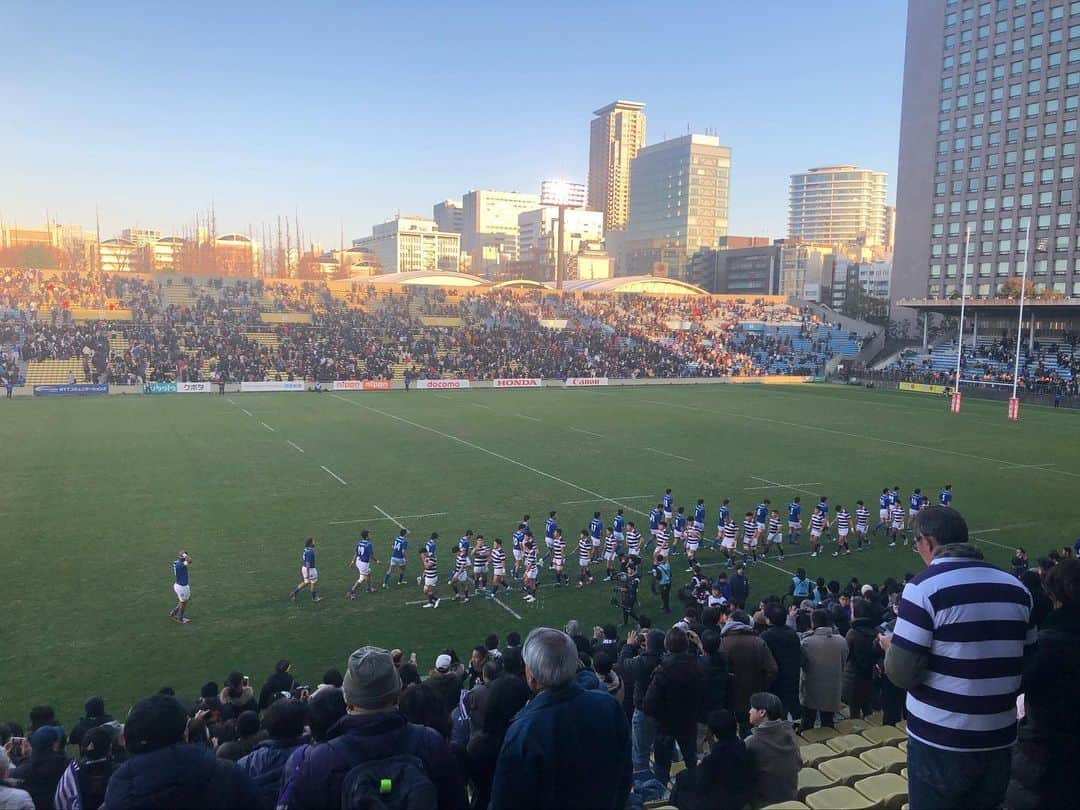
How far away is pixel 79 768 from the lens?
17.1 feet

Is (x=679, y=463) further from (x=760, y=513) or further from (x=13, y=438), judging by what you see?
(x=13, y=438)

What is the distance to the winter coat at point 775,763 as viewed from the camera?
5160 millimetres

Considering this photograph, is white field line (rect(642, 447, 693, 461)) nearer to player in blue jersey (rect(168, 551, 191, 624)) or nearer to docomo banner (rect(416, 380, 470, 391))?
player in blue jersey (rect(168, 551, 191, 624))

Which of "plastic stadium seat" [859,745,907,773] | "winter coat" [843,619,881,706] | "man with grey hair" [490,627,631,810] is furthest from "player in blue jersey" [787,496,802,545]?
"man with grey hair" [490,627,631,810]

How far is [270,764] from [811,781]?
150 inches

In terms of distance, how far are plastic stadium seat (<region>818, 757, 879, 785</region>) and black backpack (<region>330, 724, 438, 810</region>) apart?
3719 millimetres

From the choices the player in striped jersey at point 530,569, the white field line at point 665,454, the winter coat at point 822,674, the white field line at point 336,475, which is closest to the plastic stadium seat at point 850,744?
the winter coat at point 822,674

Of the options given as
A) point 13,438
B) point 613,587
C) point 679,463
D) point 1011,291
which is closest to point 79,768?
point 613,587

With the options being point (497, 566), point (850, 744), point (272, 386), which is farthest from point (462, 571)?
point (272, 386)

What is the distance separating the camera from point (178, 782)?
350 centimetres

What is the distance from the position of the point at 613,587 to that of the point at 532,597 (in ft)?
5.91

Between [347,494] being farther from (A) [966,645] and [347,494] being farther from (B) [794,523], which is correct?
(A) [966,645]

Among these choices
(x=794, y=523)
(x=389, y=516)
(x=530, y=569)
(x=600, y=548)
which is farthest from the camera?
(x=389, y=516)

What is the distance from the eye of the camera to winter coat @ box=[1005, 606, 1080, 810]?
4062 millimetres
